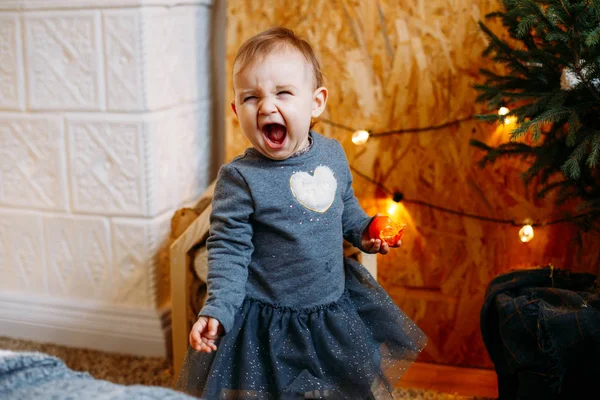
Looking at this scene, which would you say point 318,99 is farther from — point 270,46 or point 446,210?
point 446,210

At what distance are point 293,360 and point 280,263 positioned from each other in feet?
0.69

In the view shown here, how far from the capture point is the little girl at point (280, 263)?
1.37m

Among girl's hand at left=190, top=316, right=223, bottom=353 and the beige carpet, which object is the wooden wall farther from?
girl's hand at left=190, top=316, right=223, bottom=353

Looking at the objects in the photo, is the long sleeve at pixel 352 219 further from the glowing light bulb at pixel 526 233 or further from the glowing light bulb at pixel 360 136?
the glowing light bulb at pixel 526 233

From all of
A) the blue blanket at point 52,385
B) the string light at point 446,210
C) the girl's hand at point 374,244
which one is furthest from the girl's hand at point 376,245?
the blue blanket at point 52,385

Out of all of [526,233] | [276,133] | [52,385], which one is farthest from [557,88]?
[52,385]

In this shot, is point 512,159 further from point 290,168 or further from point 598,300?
point 290,168

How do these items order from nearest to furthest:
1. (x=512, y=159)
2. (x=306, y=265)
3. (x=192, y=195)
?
(x=306, y=265)
(x=512, y=159)
(x=192, y=195)

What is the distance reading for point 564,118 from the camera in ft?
5.28

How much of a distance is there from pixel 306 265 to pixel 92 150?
1011mm

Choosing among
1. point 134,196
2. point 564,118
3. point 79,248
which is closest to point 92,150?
point 134,196

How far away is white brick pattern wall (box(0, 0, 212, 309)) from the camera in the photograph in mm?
2037

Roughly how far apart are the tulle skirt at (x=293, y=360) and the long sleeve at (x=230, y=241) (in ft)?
0.29

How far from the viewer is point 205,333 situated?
132 centimetres
